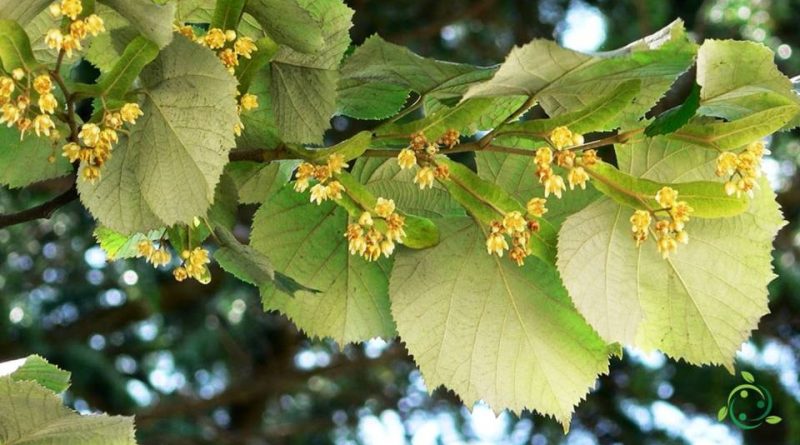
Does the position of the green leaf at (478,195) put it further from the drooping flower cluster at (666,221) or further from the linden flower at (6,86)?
the linden flower at (6,86)

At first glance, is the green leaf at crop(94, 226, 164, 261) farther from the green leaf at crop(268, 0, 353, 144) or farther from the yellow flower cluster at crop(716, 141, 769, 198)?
the yellow flower cluster at crop(716, 141, 769, 198)

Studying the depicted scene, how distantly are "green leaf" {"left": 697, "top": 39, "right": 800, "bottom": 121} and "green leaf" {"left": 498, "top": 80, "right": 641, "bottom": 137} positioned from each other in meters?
0.03

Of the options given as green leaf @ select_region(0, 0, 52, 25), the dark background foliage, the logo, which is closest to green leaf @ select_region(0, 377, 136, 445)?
green leaf @ select_region(0, 0, 52, 25)

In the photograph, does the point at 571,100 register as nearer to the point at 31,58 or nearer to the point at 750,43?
the point at 750,43

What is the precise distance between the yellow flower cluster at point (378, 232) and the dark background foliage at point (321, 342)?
188 centimetres

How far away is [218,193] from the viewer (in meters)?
0.50

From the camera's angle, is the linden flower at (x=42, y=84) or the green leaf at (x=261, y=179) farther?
the green leaf at (x=261, y=179)

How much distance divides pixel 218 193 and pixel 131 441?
0.45 feet

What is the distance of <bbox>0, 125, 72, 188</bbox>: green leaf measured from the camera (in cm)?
52

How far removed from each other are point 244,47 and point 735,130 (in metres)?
0.23

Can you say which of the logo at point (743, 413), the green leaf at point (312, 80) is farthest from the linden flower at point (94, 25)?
the logo at point (743, 413)

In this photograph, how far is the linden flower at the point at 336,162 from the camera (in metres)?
0.46

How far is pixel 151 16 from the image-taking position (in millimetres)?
403

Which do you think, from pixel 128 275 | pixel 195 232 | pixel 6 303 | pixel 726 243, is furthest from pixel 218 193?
pixel 6 303
